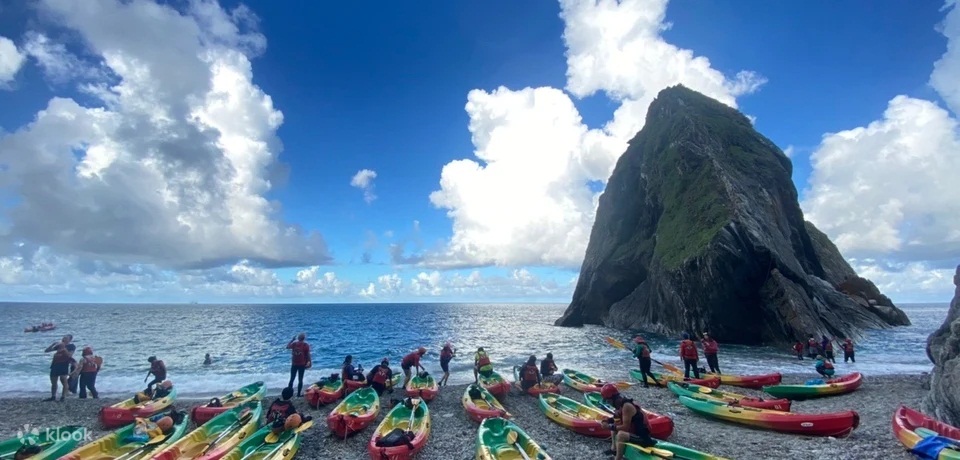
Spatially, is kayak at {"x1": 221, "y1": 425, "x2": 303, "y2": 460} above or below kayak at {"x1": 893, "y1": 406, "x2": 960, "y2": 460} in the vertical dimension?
below

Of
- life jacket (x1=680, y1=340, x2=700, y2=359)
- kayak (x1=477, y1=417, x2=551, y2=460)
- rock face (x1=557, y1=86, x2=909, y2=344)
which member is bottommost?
kayak (x1=477, y1=417, x2=551, y2=460)

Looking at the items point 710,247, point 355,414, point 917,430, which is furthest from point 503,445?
point 710,247

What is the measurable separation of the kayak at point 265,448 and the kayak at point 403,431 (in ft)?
6.81

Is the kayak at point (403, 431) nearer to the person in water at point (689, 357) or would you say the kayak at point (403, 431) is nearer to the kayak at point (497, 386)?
the kayak at point (497, 386)

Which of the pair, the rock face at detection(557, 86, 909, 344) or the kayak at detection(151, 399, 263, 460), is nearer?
the kayak at detection(151, 399, 263, 460)

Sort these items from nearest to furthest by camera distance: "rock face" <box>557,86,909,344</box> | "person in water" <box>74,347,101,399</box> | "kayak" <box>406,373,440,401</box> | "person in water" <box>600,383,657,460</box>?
"person in water" <box>600,383,657,460</box> → "kayak" <box>406,373,440,401</box> → "person in water" <box>74,347,101,399</box> → "rock face" <box>557,86,909,344</box>

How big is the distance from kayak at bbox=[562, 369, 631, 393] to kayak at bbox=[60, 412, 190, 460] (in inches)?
649

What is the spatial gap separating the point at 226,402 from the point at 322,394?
4.04 meters

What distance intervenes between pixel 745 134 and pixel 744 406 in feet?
249

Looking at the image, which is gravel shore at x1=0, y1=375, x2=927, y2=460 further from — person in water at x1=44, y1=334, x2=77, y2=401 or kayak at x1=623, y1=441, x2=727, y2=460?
kayak at x1=623, y1=441, x2=727, y2=460

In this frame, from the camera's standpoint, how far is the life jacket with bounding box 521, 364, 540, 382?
811 inches

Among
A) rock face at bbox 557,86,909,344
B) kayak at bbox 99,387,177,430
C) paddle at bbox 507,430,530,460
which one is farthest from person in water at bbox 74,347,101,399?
rock face at bbox 557,86,909,344

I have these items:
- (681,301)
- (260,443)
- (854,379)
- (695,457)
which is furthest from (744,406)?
(681,301)

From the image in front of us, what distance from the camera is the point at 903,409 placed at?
12.6 m
